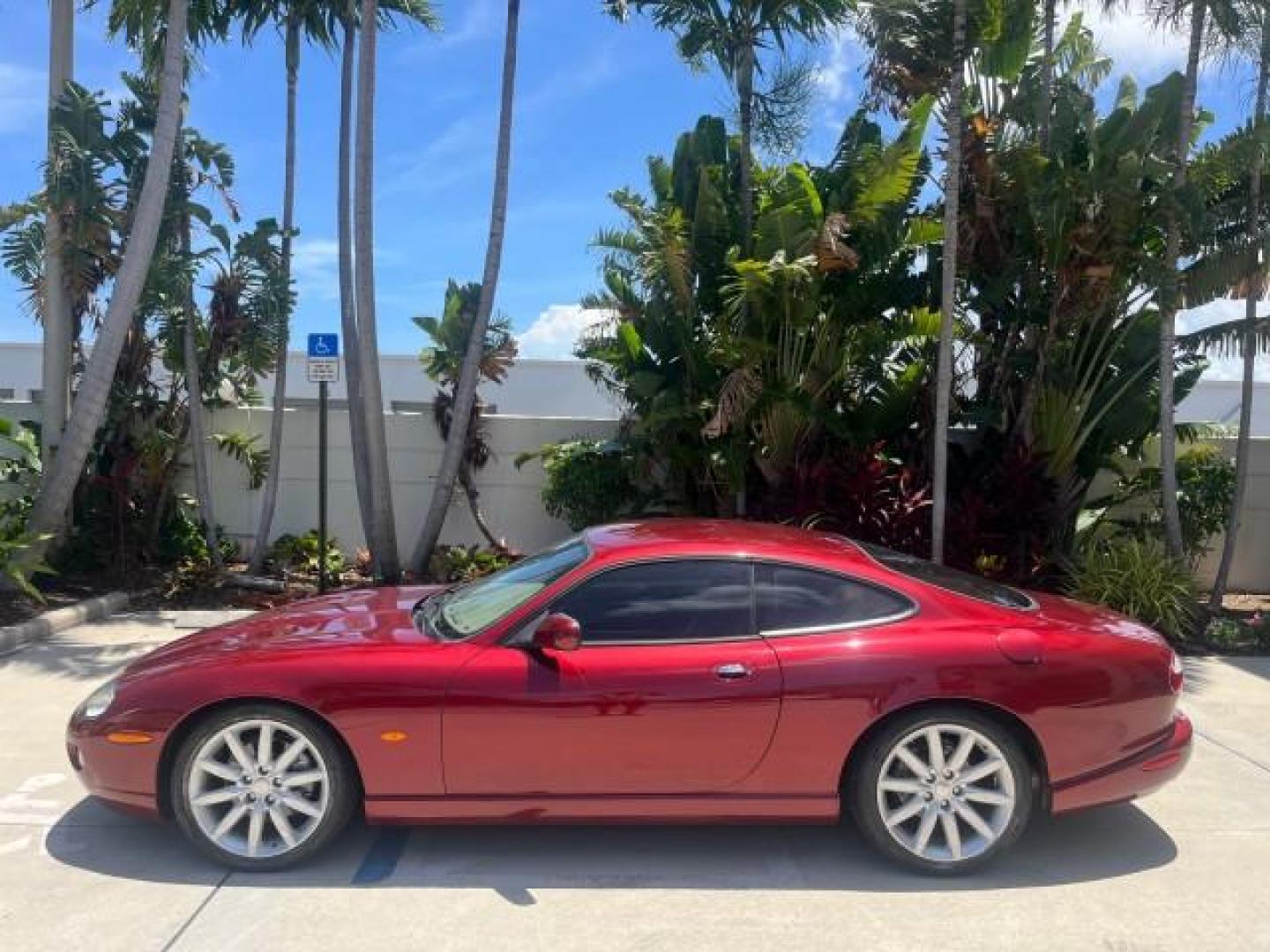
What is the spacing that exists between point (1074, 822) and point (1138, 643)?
0.94 meters

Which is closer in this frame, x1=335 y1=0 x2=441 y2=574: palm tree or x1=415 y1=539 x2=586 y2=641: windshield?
x1=415 y1=539 x2=586 y2=641: windshield

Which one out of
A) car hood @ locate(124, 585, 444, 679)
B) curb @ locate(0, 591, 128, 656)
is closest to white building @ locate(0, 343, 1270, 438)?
curb @ locate(0, 591, 128, 656)

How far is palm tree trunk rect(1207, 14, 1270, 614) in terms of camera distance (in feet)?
30.2

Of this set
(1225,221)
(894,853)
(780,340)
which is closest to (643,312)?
(780,340)

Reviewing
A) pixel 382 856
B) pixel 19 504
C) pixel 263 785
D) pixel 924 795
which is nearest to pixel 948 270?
pixel 924 795

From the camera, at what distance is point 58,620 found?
881 centimetres

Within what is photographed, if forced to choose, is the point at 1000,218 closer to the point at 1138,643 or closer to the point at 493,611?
the point at 1138,643

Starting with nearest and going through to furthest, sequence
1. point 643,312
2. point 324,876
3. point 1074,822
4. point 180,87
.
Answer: point 324,876 → point 1074,822 → point 180,87 → point 643,312

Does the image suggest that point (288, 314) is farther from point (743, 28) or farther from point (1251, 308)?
point (1251, 308)

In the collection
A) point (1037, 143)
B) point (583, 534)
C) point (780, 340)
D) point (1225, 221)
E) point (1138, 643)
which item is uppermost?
point (1037, 143)

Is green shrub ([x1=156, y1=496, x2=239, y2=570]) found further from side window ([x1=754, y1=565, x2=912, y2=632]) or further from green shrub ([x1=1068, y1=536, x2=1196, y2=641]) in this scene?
green shrub ([x1=1068, y1=536, x2=1196, y2=641])

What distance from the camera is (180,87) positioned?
31.8 ft

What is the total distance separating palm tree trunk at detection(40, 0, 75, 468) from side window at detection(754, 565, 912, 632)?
27.9ft

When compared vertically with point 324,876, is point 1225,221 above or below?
above
